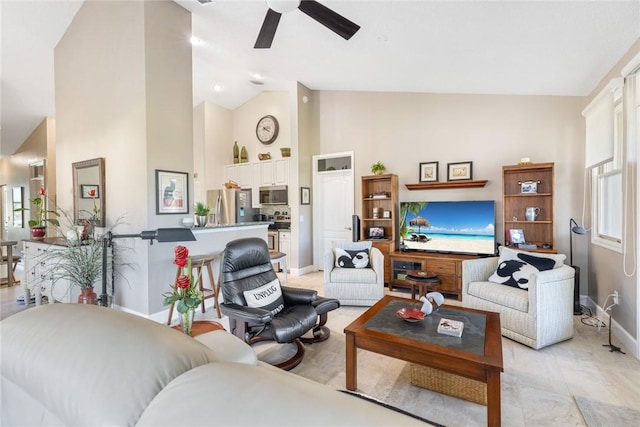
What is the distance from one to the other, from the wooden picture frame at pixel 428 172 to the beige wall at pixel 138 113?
3.47 metres

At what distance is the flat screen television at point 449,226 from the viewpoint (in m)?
4.17

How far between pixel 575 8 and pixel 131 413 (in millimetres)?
3573

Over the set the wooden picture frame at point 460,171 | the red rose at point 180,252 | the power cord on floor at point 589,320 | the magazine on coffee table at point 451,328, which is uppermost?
the wooden picture frame at point 460,171

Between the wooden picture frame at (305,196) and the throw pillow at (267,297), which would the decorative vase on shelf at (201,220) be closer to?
the throw pillow at (267,297)

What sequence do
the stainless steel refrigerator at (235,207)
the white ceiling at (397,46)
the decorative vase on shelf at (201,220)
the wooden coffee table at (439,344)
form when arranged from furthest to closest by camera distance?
the stainless steel refrigerator at (235,207) < the decorative vase on shelf at (201,220) < the white ceiling at (397,46) < the wooden coffee table at (439,344)

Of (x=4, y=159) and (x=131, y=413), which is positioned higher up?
(x=4, y=159)

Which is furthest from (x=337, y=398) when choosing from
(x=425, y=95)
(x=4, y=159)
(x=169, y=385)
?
(x=4, y=159)

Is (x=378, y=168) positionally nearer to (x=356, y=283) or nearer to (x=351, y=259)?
(x=351, y=259)

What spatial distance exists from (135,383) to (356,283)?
3288mm

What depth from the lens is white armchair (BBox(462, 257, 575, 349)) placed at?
2.61 m

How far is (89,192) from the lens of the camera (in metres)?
3.74

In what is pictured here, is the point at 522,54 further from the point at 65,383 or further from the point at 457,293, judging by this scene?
the point at 65,383

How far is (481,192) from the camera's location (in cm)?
440

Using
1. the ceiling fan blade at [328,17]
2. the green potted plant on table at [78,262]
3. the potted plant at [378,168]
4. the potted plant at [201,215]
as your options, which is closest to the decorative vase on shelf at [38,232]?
the green potted plant on table at [78,262]
